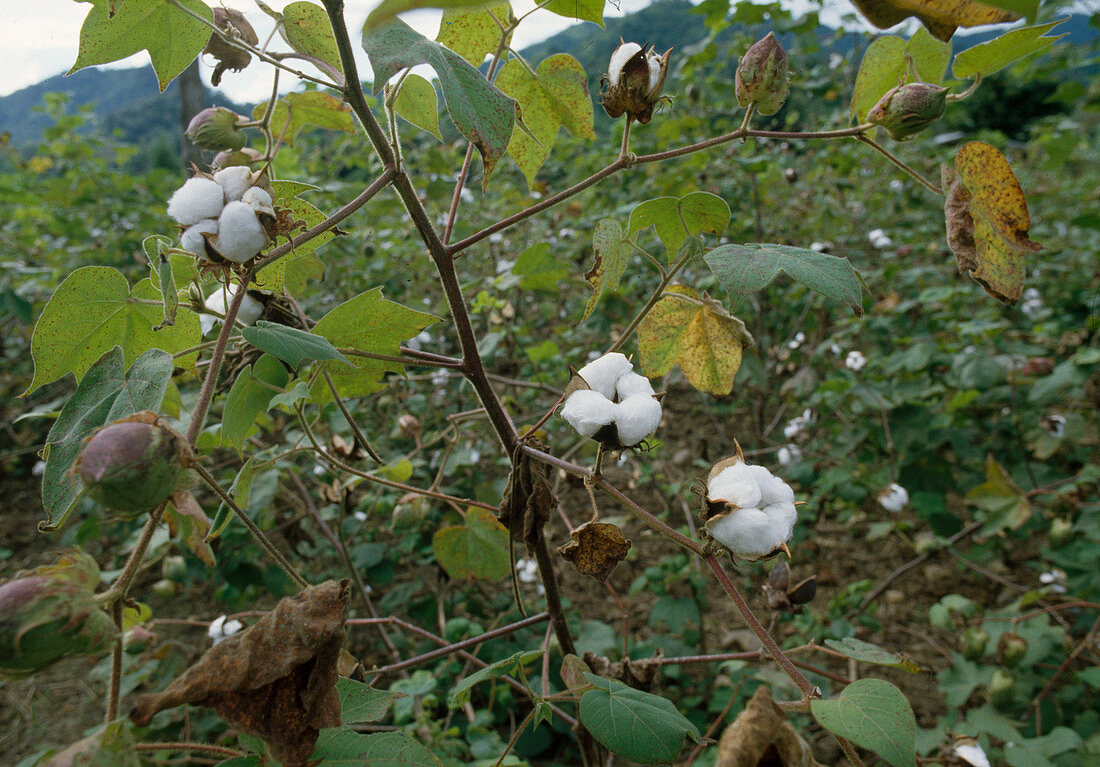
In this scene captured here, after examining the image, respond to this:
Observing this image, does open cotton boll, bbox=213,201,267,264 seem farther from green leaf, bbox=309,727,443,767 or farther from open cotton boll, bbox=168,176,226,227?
green leaf, bbox=309,727,443,767

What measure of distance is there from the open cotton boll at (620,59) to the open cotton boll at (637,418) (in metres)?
0.36

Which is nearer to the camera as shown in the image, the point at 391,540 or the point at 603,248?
the point at 603,248

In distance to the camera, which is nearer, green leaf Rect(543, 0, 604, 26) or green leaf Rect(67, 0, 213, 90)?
green leaf Rect(67, 0, 213, 90)

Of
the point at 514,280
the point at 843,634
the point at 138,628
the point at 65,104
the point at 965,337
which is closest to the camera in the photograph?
the point at 138,628

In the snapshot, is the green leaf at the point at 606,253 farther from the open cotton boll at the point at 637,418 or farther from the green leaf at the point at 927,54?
the green leaf at the point at 927,54

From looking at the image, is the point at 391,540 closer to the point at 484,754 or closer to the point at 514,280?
the point at 484,754

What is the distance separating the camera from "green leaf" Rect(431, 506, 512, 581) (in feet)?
3.32

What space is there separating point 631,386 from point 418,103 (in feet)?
1.39

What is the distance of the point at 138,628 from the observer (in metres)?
0.97

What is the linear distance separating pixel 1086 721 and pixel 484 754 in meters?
1.37

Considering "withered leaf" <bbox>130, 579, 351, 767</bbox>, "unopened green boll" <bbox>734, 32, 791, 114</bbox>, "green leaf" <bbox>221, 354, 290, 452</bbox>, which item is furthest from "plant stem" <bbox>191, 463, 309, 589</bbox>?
"unopened green boll" <bbox>734, 32, 791, 114</bbox>

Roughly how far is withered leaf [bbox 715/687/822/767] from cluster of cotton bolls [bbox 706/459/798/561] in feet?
0.36

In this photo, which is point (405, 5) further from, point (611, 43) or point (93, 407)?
point (611, 43)

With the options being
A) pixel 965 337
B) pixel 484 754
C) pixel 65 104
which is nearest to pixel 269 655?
pixel 484 754
